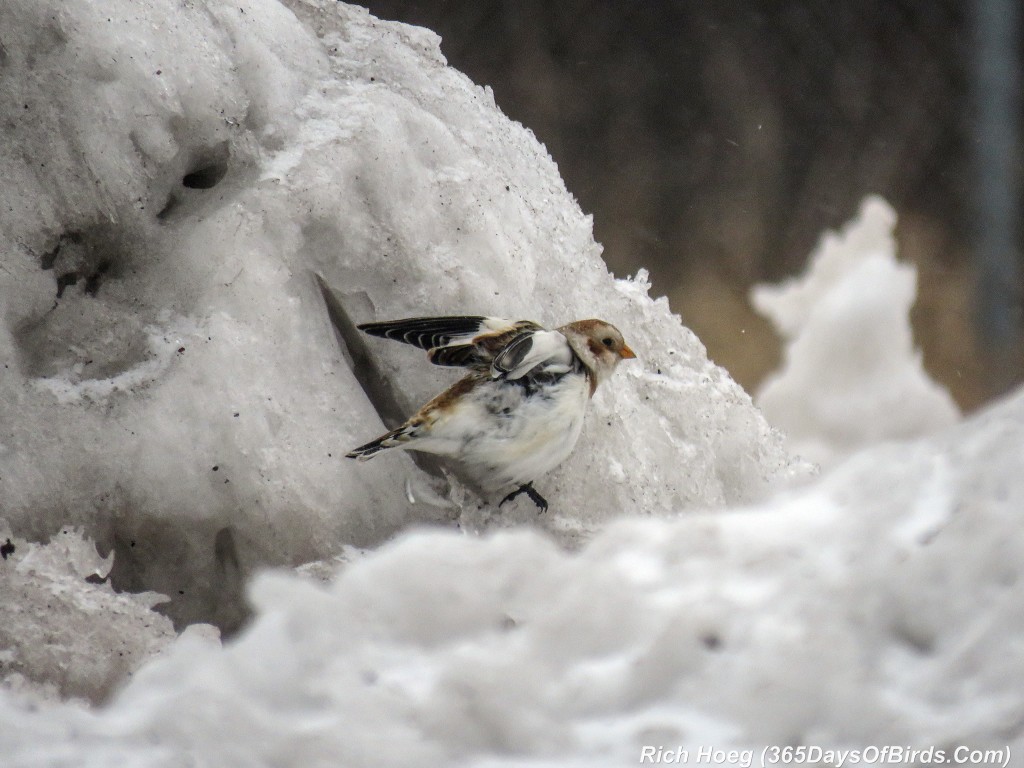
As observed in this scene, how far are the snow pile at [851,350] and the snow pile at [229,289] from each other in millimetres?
1658

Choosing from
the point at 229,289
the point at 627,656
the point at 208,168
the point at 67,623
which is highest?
the point at 208,168

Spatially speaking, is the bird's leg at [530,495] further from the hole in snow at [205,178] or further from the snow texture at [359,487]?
the hole in snow at [205,178]

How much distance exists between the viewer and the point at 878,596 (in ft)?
1.86

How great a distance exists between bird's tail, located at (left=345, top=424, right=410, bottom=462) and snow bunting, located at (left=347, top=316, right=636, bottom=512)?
19 millimetres

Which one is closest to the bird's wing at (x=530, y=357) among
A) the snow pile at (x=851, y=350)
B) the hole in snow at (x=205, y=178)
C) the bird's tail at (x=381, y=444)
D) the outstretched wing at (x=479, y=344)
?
the outstretched wing at (x=479, y=344)

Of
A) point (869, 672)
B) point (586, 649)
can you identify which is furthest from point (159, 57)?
point (869, 672)

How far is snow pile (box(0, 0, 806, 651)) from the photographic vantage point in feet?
3.09

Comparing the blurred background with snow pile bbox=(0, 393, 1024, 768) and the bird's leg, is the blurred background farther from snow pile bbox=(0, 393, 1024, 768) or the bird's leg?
snow pile bbox=(0, 393, 1024, 768)

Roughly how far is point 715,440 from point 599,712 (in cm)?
74

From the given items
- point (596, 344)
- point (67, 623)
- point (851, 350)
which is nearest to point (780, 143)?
point (851, 350)

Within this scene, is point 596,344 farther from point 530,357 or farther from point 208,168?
point 208,168

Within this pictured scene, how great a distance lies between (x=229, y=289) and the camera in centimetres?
100

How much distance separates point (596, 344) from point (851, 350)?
6.30ft

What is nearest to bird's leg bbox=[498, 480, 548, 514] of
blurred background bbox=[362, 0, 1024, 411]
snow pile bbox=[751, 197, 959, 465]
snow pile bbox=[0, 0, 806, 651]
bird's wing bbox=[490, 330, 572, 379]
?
snow pile bbox=[0, 0, 806, 651]
